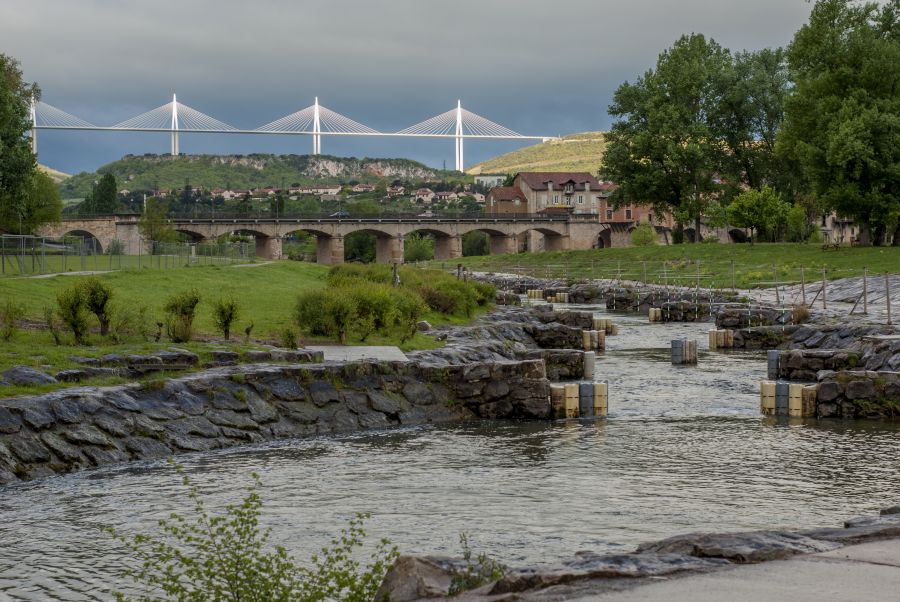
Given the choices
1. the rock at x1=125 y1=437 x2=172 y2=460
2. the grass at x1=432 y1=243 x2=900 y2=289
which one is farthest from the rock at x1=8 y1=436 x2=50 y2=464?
the grass at x1=432 y1=243 x2=900 y2=289

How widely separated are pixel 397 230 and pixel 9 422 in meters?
127

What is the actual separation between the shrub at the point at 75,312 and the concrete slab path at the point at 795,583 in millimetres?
18444

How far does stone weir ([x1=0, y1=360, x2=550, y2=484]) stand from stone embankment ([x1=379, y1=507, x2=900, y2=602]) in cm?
1024

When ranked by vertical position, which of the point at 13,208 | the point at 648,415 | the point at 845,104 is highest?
the point at 845,104

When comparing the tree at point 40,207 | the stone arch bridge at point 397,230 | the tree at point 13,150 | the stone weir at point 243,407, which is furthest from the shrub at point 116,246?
the stone arch bridge at point 397,230

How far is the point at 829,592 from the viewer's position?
27.6 feet

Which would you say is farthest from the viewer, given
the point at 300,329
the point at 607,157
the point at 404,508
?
the point at 607,157

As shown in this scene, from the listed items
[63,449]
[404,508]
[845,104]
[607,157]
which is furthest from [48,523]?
[607,157]

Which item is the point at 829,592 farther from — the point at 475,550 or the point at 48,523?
the point at 48,523

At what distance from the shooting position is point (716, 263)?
78.5 m

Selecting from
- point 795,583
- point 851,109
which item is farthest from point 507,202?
point 795,583

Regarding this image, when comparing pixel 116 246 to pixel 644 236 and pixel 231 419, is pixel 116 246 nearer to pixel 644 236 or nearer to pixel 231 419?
pixel 231 419

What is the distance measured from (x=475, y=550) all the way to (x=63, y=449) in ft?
27.4

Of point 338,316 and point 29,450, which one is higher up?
point 338,316
